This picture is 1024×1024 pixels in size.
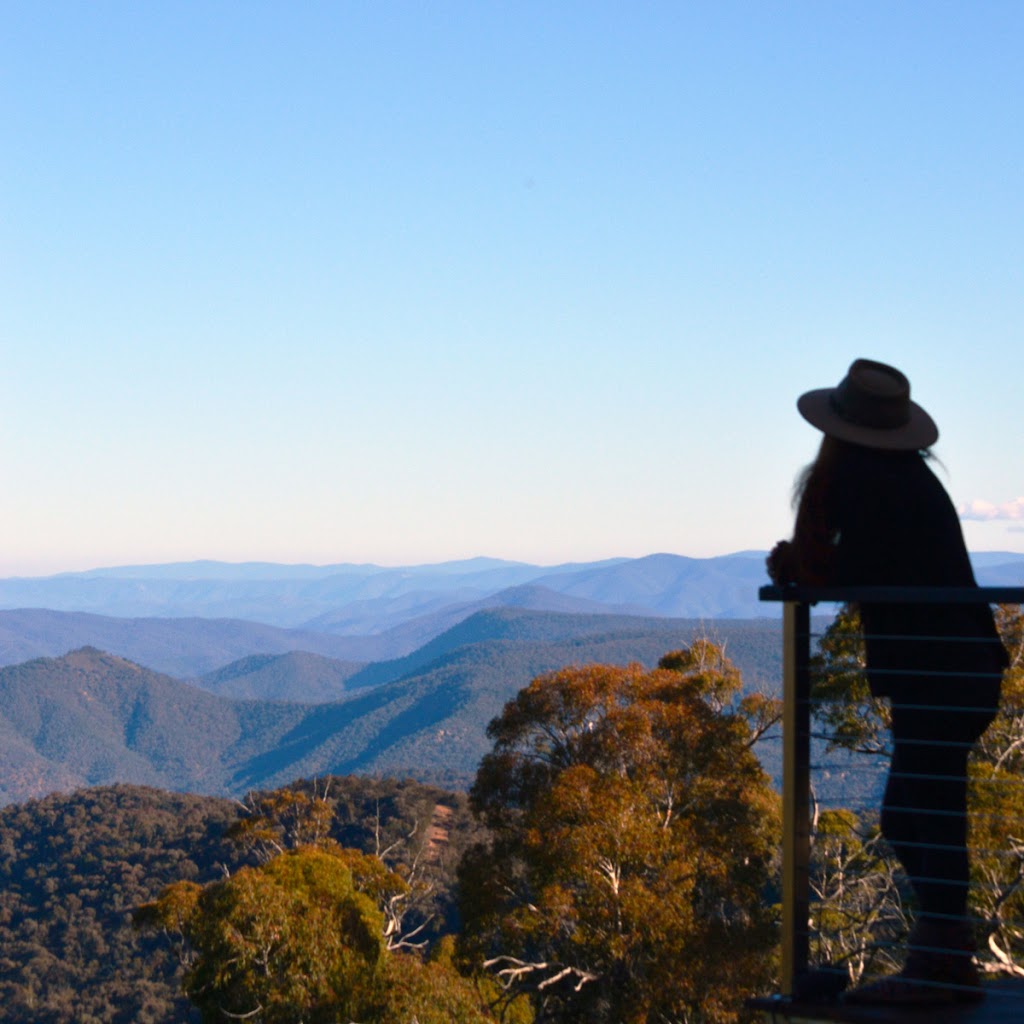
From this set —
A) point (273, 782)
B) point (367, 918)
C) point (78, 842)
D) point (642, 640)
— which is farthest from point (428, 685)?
point (367, 918)

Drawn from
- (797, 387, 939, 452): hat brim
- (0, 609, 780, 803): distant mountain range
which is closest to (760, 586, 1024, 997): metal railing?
(797, 387, 939, 452): hat brim

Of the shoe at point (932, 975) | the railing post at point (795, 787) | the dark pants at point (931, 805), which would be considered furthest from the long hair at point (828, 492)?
the shoe at point (932, 975)

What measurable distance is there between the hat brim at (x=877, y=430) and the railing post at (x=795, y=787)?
454 millimetres

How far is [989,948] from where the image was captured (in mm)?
4914

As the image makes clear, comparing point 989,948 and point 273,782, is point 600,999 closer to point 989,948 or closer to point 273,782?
point 989,948

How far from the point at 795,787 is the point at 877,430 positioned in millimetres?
906

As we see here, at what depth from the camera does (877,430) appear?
9.44ft

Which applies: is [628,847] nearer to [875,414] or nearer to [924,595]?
[875,414]

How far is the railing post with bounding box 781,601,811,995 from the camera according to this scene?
2645 millimetres

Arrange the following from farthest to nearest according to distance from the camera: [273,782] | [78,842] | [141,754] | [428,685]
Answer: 1. [141,754]
2. [428,685]
3. [273,782]
4. [78,842]

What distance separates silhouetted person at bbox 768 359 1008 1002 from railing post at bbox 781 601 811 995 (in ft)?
0.44

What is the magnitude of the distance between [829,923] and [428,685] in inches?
3261

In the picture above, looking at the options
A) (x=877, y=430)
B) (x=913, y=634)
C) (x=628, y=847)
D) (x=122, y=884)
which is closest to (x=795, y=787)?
(x=913, y=634)

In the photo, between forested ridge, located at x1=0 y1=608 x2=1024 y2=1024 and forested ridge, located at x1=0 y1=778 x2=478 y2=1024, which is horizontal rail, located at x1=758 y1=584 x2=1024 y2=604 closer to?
forested ridge, located at x1=0 y1=608 x2=1024 y2=1024
